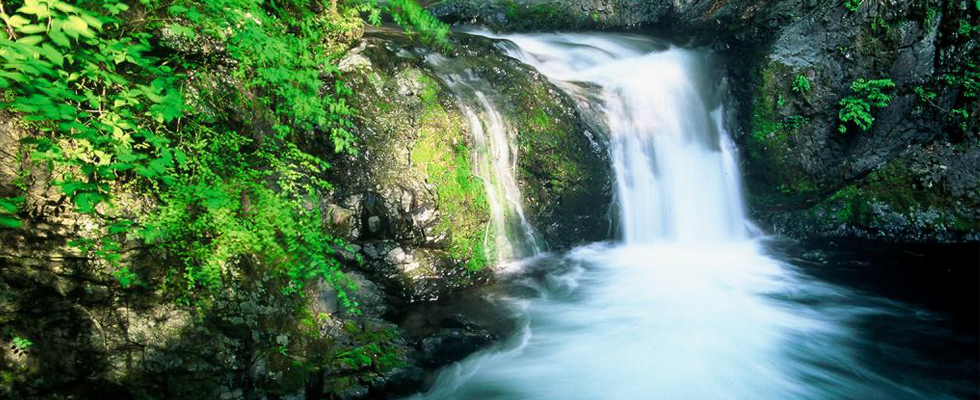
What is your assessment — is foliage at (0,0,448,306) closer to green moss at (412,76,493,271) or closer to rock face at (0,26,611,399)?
rock face at (0,26,611,399)

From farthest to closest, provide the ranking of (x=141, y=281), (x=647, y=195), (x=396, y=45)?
1. (x=647, y=195)
2. (x=396, y=45)
3. (x=141, y=281)

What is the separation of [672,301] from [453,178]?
3.27m

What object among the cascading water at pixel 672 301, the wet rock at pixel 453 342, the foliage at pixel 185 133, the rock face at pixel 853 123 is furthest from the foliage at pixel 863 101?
the foliage at pixel 185 133

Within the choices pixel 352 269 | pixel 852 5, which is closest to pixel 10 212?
pixel 352 269

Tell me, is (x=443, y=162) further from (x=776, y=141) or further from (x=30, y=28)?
(x=776, y=141)

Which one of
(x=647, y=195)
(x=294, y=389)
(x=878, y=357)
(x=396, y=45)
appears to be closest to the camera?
(x=294, y=389)

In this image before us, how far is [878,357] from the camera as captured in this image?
503 cm

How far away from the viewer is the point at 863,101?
811 centimetres

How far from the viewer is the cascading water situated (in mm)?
4656

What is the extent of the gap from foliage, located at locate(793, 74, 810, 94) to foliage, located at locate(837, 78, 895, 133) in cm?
59

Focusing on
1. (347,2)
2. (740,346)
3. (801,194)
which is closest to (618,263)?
(740,346)

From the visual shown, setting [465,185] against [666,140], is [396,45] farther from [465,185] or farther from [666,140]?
[666,140]

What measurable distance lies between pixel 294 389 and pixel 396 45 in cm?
461

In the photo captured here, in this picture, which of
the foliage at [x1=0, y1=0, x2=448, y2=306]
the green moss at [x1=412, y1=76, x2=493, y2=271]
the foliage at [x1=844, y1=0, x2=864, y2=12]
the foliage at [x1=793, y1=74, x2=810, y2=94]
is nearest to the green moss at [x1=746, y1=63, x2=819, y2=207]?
the foliage at [x1=793, y1=74, x2=810, y2=94]
